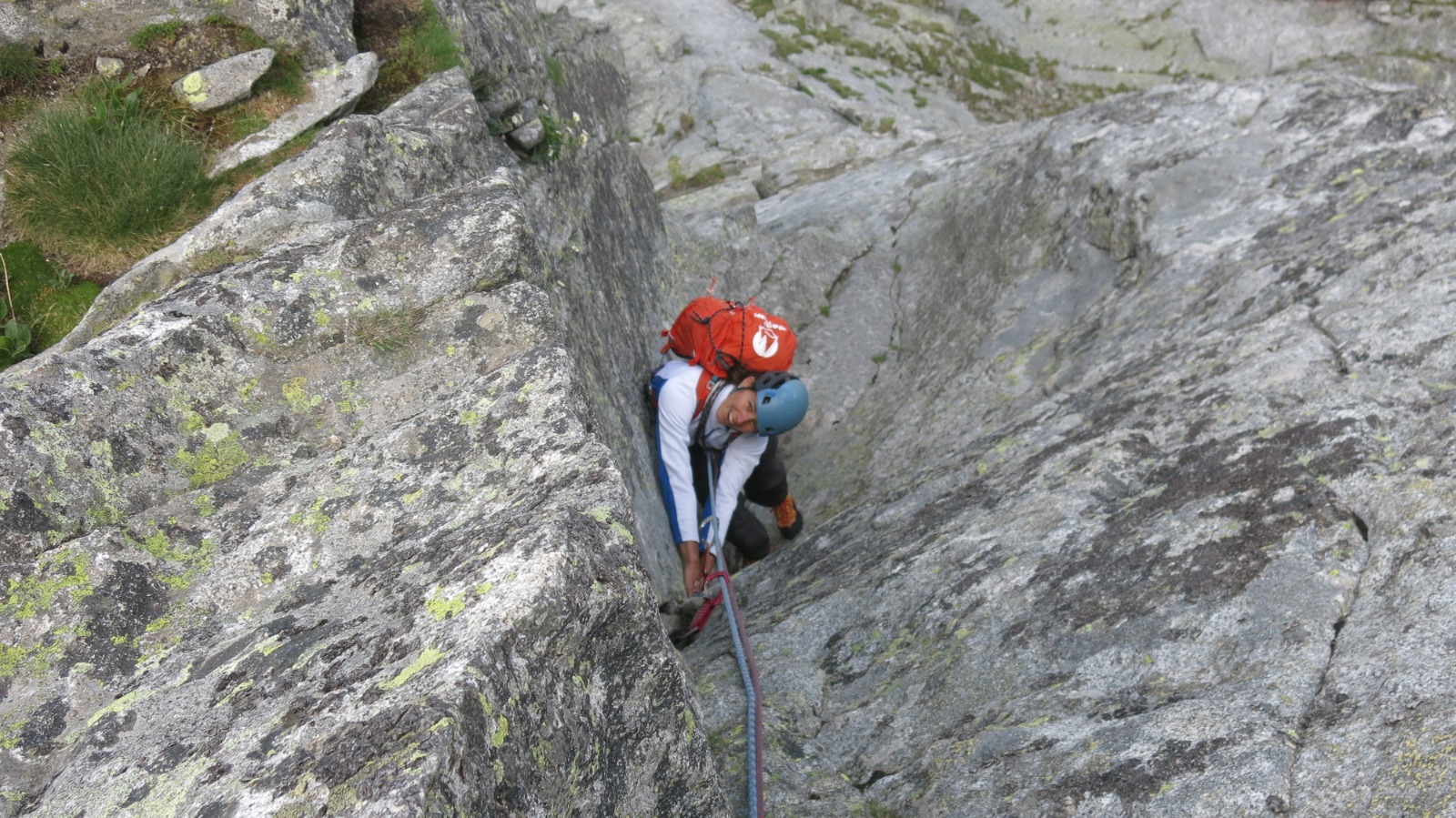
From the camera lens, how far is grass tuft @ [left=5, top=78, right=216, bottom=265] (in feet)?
24.5

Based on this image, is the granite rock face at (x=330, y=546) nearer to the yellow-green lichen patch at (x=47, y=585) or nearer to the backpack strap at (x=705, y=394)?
the yellow-green lichen patch at (x=47, y=585)

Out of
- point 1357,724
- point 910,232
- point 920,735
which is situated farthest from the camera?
point 910,232

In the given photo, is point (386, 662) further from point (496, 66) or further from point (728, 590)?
point (496, 66)

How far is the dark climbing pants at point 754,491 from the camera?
1242 centimetres

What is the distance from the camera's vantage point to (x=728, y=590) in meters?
8.28

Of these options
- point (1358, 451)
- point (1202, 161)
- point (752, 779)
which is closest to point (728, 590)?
point (752, 779)

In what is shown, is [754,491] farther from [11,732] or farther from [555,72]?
[11,732]

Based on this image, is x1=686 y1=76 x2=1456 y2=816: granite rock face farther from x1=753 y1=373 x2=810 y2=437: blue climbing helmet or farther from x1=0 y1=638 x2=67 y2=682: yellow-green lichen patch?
x1=0 y1=638 x2=67 y2=682: yellow-green lichen patch

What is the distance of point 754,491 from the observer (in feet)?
42.0

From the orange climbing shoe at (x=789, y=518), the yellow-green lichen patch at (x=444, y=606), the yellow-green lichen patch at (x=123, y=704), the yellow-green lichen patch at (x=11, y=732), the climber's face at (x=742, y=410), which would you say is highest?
the yellow-green lichen patch at (x=11, y=732)

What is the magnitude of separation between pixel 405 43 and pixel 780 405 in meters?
6.23

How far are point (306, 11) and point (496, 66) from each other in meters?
2.87

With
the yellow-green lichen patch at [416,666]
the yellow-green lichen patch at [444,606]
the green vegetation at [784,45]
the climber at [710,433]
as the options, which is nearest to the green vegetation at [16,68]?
the climber at [710,433]

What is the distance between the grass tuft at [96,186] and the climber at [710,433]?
214 inches
